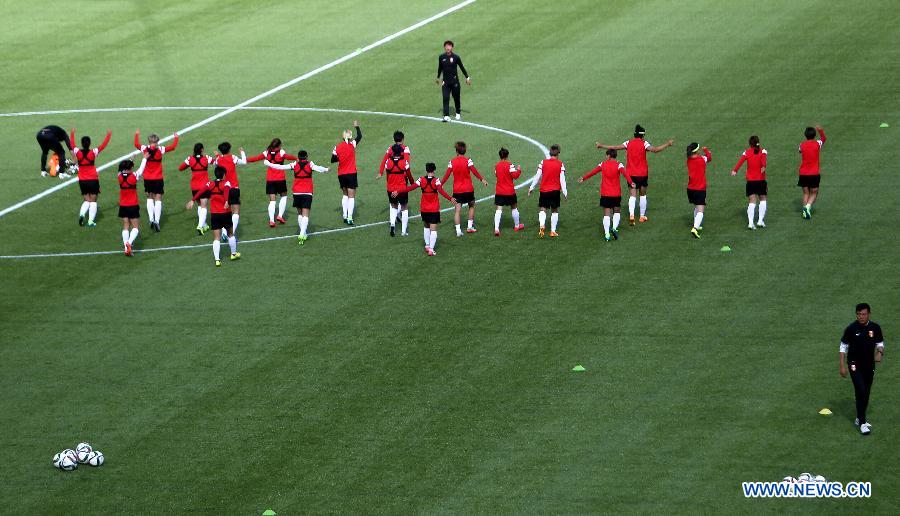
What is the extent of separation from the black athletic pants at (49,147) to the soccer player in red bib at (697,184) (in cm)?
1750

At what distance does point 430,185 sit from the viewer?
34.1 meters

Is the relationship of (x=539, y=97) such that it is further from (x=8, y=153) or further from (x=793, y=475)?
(x=793, y=475)

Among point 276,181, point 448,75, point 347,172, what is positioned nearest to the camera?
point 347,172

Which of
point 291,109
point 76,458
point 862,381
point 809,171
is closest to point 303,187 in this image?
point 809,171

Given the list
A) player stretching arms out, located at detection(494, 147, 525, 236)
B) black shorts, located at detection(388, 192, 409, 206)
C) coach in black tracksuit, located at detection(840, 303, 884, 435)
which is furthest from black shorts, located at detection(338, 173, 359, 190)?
coach in black tracksuit, located at detection(840, 303, 884, 435)

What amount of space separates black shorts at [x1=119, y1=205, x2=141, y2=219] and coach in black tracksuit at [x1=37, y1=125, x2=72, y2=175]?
22.9 ft

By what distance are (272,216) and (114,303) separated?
18.2ft

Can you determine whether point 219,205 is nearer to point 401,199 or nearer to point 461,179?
point 401,199

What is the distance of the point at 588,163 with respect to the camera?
134 feet

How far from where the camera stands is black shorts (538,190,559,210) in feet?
115

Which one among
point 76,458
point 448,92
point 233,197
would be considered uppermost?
point 448,92

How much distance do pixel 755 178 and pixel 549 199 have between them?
4.61 meters

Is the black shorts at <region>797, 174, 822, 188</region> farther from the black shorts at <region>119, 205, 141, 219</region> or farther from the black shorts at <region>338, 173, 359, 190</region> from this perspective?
the black shorts at <region>119, 205, 141, 219</region>

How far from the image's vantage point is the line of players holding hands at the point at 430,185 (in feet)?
113
